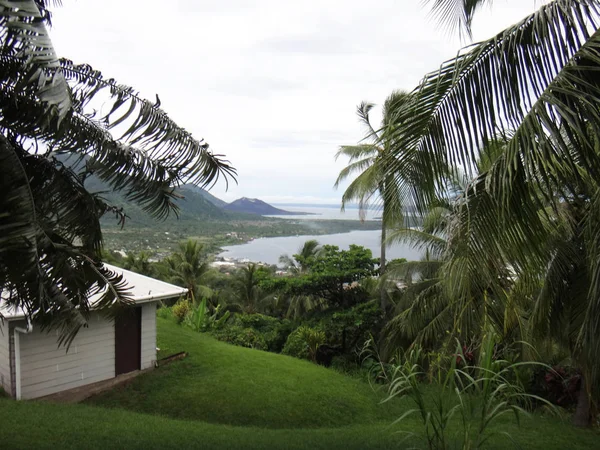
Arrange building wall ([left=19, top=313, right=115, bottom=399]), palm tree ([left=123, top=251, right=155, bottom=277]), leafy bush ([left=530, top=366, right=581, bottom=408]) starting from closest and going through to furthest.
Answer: building wall ([left=19, top=313, right=115, bottom=399]), leafy bush ([left=530, top=366, right=581, bottom=408]), palm tree ([left=123, top=251, right=155, bottom=277])

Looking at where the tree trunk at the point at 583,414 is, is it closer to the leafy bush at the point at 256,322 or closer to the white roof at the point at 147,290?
the white roof at the point at 147,290

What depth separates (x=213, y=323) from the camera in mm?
17281

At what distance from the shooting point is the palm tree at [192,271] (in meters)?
24.9

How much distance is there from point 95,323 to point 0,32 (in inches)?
327

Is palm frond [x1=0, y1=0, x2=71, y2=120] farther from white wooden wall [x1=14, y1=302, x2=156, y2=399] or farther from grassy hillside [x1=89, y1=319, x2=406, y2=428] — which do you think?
grassy hillside [x1=89, y1=319, x2=406, y2=428]

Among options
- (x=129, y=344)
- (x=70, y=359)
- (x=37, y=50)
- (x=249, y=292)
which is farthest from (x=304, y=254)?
(x=37, y=50)

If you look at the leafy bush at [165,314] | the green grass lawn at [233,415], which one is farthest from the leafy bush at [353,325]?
the leafy bush at [165,314]

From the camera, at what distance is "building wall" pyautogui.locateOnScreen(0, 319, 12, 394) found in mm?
8906

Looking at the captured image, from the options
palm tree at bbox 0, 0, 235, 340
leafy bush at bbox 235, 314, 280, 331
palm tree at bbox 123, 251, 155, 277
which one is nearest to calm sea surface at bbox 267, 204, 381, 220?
palm tree at bbox 0, 0, 235, 340

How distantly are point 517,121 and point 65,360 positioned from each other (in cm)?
1000

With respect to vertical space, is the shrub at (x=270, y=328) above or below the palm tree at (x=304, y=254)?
below

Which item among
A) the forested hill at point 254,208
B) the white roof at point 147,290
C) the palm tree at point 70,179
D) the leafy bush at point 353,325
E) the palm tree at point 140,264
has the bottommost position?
the leafy bush at point 353,325

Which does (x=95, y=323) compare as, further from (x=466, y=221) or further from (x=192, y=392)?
(x=466, y=221)

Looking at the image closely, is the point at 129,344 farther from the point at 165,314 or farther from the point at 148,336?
the point at 165,314
